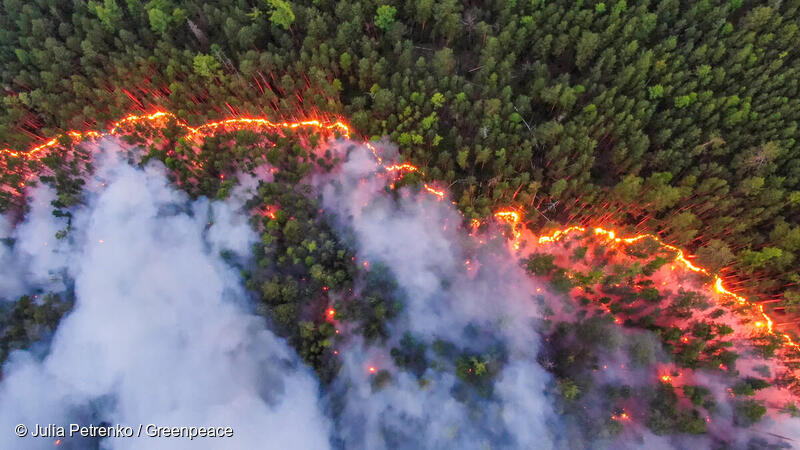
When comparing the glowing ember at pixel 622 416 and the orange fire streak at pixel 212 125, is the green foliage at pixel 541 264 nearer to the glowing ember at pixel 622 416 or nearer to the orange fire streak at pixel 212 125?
the glowing ember at pixel 622 416

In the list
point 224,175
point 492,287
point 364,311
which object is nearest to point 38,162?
point 224,175

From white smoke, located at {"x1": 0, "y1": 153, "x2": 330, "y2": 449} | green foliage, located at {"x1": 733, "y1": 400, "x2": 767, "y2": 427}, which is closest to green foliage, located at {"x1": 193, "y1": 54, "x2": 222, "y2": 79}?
white smoke, located at {"x1": 0, "y1": 153, "x2": 330, "y2": 449}

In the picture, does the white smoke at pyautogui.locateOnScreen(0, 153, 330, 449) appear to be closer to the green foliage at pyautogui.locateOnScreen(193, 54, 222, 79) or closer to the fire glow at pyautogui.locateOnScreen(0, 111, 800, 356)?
the fire glow at pyautogui.locateOnScreen(0, 111, 800, 356)

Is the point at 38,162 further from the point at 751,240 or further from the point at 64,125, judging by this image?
the point at 751,240

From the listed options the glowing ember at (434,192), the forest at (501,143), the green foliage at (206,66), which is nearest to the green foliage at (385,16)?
the forest at (501,143)

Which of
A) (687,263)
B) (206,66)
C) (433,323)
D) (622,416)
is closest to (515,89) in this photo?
(687,263)
